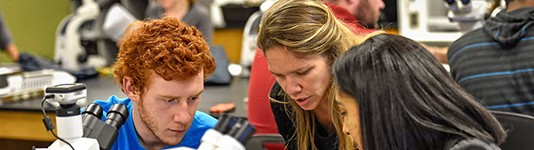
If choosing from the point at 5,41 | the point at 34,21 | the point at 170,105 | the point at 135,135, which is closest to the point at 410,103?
the point at 170,105

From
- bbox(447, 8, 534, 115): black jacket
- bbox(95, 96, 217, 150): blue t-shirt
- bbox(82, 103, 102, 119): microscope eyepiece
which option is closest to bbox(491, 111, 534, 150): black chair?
bbox(447, 8, 534, 115): black jacket

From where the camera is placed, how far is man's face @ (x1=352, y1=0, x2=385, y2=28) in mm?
2469

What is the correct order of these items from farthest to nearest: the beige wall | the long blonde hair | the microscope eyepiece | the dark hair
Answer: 1. the beige wall
2. the long blonde hair
3. the microscope eyepiece
4. the dark hair

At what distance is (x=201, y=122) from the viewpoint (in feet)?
5.87

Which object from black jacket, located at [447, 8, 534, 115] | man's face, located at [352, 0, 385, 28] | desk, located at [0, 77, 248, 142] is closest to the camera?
black jacket, located at [447, 8, 534, 115]

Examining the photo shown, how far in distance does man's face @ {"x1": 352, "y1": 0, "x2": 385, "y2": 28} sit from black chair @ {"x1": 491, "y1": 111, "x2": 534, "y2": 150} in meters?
0.81

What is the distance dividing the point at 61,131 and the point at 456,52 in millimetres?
1551

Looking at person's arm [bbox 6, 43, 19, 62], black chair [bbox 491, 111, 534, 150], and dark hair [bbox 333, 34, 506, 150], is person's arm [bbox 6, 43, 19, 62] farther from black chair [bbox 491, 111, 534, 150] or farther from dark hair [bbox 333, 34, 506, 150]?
dark hair [bbox 333, 34, 506, 150]

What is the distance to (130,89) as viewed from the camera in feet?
5.59

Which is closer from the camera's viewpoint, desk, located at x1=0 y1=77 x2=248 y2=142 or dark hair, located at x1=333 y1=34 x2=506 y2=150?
dark hair, located at x1=333 y1=34 x2=506 y2=150

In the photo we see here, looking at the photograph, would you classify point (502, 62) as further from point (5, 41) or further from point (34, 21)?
point (34, 21)

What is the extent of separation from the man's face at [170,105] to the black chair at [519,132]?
0.71 m

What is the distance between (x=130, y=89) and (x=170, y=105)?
0.36ft

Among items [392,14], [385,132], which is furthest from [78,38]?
[385,132]
